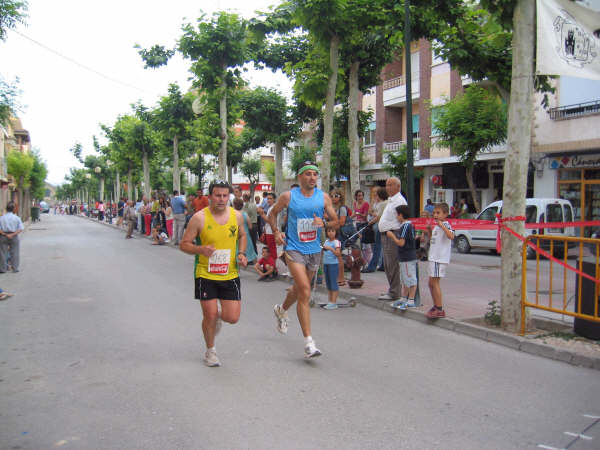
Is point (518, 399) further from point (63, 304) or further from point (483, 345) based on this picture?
point (63, 304)

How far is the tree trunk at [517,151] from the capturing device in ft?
21.1

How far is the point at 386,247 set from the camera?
27.5ft

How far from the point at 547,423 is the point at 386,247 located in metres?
4.61

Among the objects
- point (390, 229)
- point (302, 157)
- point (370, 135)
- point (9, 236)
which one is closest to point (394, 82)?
point (370, 135)

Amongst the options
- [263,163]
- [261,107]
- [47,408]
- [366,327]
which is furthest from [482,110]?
[263,163]

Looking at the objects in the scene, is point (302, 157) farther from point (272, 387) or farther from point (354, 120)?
point (272, 387)

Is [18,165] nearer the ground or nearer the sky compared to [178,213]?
nearer the sky

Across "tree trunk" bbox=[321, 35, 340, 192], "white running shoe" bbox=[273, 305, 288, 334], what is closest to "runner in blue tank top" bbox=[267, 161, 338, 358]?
"white running shoe" bbox=[273, 305, 288, 334]

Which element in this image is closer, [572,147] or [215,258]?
[215,258]

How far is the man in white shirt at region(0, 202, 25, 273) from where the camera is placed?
485 inches

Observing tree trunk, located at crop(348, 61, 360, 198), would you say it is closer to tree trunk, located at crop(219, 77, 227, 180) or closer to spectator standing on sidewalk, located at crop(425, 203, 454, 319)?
tree trunk, located at crop(219, 77, 227, 180)

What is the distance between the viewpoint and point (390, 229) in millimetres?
8016

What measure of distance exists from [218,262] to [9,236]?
941cm

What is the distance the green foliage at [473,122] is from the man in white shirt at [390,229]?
13.9 m
